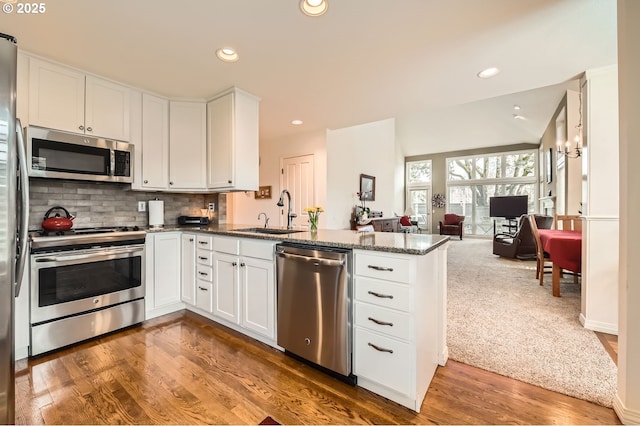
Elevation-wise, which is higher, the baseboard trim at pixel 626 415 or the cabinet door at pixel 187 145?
the cabinet door at pixel 187 145

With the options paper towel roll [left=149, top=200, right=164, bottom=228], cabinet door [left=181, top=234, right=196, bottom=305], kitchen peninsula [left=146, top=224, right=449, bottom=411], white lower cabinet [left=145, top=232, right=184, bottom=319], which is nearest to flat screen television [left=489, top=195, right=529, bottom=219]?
kitchen peninsula [left=146, top=224, right=449, bottom=411]

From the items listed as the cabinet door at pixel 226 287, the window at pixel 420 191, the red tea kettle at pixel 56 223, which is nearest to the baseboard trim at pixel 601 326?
the cabinet door at pixel 226 287

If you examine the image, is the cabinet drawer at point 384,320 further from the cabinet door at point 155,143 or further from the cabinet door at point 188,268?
the cabinet door at point 155,143

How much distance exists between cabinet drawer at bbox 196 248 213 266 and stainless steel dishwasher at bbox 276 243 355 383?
3.09ft

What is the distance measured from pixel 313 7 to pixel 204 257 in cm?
228

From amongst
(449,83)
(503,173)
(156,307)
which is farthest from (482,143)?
(156,307)

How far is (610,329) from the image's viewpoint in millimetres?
2412

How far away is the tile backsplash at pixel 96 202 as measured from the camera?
2.45 meters

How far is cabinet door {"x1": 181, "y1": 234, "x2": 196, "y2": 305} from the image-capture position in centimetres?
282

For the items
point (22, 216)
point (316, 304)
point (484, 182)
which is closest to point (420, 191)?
point (484, 182)

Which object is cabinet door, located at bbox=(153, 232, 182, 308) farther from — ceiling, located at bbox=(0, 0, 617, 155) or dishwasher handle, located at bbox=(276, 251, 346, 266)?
ceiling, located at bbox=(0, 0, 617, 155)

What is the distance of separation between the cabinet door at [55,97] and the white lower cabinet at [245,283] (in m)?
1.64

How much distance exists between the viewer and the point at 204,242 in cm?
271

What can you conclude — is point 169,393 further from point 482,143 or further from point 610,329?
point 482,143
